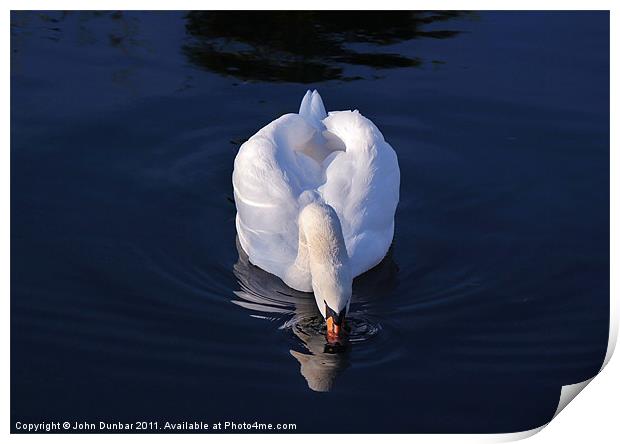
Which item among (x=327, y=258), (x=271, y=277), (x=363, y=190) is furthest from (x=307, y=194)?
(x=327, y=258)

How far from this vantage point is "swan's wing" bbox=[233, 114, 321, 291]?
1118 cm

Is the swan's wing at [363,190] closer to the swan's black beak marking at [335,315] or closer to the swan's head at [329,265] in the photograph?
the swan's head at [329,265]

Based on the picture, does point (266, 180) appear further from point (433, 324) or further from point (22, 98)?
point (22, 98)

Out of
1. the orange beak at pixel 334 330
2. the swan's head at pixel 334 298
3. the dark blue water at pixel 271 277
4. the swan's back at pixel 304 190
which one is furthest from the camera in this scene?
the swan's back at pixel 304 190

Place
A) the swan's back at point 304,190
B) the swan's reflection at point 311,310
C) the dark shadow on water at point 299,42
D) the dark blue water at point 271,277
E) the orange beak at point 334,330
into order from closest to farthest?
the dark blue water at point 271,277 → the swan's reflection at point 311,310 → the orange beak at point 334,330 → the swan's back at point 304,190 → the dark shadow on water at point 299,42

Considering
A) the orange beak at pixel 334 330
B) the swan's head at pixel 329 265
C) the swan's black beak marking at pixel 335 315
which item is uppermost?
the swan's head at pixel 329 265

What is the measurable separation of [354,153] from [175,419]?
11.1ft

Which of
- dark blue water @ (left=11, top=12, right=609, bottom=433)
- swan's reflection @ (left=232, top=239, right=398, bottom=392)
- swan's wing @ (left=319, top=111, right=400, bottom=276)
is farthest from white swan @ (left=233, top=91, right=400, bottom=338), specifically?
dark blue water @ (left=11, top=12, right=609, bottom=433)

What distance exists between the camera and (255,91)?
47.2 ft

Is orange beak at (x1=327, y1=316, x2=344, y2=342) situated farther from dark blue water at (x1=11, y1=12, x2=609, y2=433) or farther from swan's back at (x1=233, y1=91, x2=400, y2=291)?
swan's back at (x1=233, y1=91, x2=400, y2=291)

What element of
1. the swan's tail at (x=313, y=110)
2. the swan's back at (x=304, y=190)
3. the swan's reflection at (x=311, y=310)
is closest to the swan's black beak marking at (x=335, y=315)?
the swan's reflection at (x=311, y=310)

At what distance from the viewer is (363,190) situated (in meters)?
11.3

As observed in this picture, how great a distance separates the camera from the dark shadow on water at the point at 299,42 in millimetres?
14734

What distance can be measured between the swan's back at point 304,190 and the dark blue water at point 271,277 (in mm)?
240
